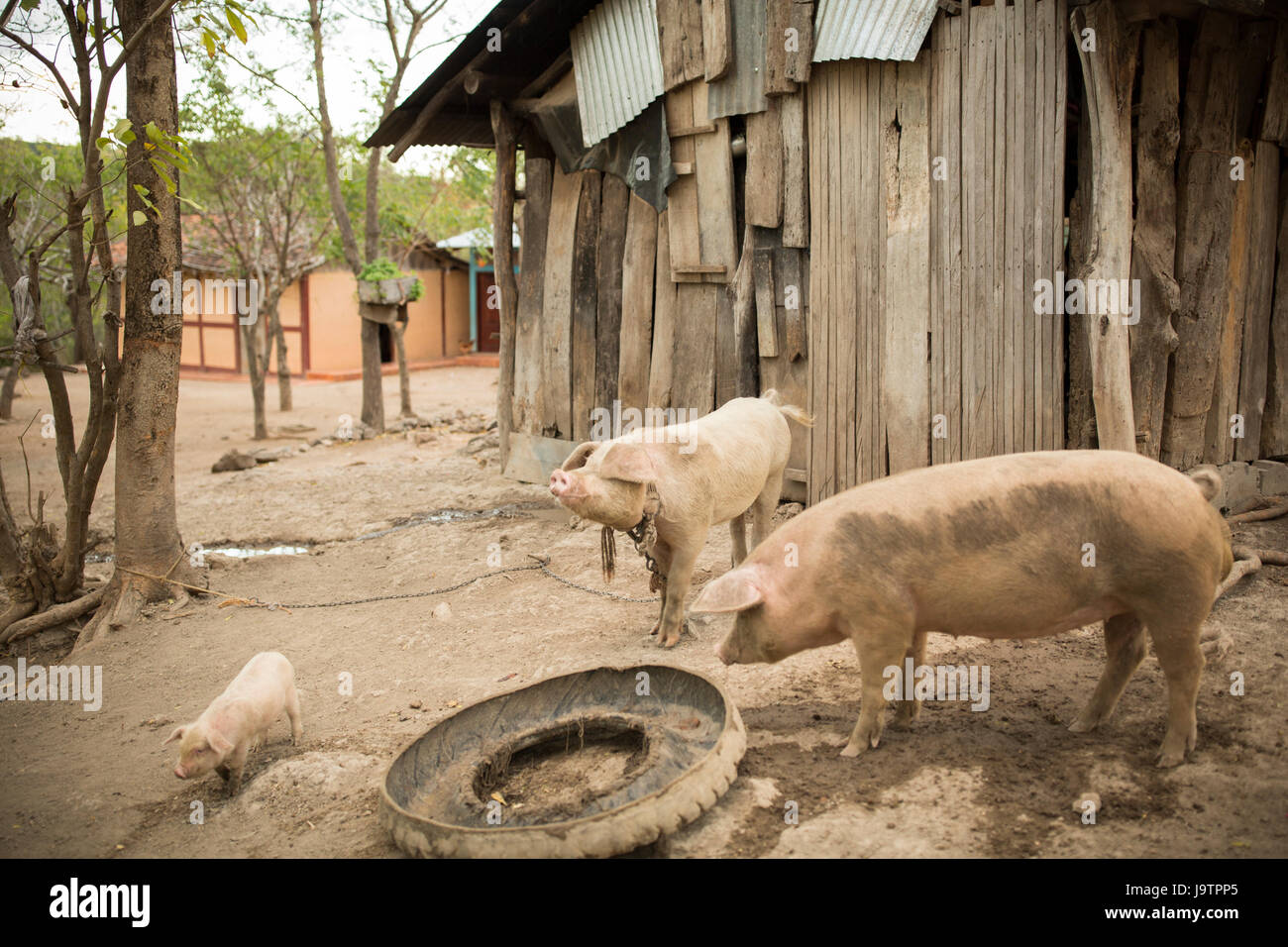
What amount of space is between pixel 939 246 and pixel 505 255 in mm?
5167

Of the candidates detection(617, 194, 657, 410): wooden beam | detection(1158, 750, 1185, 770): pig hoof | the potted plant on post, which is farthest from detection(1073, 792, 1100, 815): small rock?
the potted plant on post

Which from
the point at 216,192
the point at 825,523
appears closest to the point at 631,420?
the point at 825,523

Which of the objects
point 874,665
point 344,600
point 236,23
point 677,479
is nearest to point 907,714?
point 874,665

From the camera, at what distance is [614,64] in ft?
28.4

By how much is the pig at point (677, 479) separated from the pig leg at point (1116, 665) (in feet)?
7.46

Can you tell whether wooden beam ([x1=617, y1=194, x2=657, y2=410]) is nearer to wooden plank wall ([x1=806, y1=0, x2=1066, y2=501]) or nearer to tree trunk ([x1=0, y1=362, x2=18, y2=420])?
wooden plank wall ([x1=806, y1=0, x2=1066, y2=501])

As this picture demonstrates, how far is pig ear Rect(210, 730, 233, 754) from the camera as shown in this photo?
4.37 m

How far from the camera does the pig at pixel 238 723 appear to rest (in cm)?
436

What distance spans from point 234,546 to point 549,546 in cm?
346

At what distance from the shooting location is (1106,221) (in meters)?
5.97

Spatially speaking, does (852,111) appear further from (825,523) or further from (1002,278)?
(825,523)

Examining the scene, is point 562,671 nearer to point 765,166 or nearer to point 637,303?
point 765,166

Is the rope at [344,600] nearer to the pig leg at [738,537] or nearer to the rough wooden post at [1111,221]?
the pig leg at [738,537]

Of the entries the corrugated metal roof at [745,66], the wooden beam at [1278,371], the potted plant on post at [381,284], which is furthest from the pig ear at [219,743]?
the potted plant on post at [381,284]
